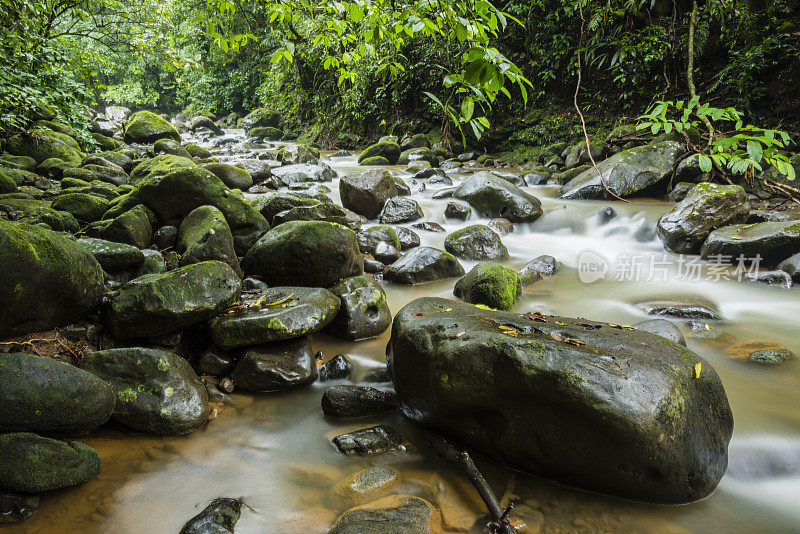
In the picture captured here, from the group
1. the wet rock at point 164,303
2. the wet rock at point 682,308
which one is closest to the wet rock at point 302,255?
the wet rock at point 164,303

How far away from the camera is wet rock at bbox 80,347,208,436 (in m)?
2.58

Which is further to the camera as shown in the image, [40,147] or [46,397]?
[40,147]

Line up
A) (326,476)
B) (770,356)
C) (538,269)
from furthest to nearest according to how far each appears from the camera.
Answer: (538,269), (770,356), (326,476)

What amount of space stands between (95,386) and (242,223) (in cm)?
287

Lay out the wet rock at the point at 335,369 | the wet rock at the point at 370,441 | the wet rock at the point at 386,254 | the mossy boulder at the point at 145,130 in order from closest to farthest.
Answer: the wet rock at the point at 370,441
the wet rock at the point at 335,369
the wet rock at the point at 386,254
the mossy boulder at the point at 145,130

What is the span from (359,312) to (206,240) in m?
1.71

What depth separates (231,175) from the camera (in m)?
8.02

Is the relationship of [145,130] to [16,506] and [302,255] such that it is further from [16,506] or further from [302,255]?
[16,506]

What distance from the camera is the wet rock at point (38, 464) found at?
6.26 ft

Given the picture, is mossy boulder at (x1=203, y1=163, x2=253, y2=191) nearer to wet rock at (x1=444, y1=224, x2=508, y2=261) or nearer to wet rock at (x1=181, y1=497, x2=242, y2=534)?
wet rock at (x1=444, y1=224, x2=508, y2=261)

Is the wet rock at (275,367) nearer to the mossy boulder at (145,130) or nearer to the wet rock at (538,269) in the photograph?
the wet rock at (538,269)

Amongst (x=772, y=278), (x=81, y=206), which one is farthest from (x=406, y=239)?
(x=772, y=278)

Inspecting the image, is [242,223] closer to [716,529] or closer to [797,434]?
[716,529]

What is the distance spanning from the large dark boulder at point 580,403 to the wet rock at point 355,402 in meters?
0.33
